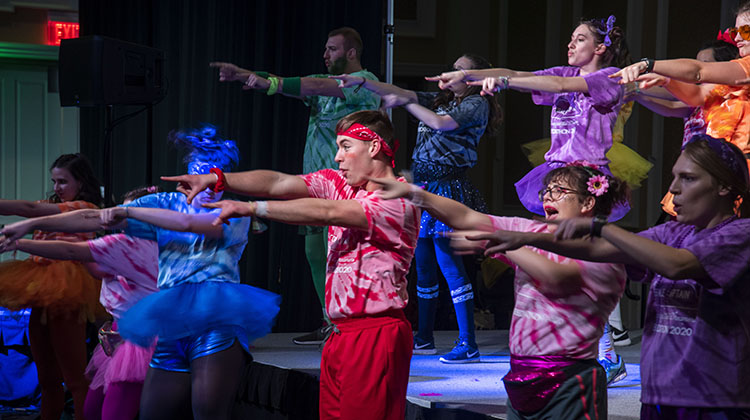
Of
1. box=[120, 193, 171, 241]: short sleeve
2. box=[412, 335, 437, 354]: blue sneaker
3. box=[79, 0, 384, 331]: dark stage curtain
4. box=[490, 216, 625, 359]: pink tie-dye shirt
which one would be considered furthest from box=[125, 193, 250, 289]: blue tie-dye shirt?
box=[79, 0, 384, 331]: dark stage curtain

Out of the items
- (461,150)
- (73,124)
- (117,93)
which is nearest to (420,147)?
(461,150)

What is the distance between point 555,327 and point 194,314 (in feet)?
3.68

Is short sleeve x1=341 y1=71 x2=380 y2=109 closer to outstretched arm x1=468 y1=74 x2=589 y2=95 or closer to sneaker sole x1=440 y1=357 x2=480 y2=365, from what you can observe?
outstretched arm x1=468 y1=74 x2=589 y2=95

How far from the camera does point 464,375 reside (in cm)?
367

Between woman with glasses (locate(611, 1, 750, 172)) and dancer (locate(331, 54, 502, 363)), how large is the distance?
1.12m

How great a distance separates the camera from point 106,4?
551 centimetres

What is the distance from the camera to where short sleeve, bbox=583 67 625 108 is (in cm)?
303

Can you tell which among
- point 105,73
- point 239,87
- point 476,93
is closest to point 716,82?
point 476,93

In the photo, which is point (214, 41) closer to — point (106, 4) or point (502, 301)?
point (106, 4)

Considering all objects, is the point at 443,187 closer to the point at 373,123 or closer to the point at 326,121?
the point at 326,121

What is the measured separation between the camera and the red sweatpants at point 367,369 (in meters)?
2.31

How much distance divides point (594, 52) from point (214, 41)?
305 centimetres

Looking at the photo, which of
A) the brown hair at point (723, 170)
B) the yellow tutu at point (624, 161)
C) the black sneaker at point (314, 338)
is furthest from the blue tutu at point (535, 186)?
the black sneaker at point (314, 338)

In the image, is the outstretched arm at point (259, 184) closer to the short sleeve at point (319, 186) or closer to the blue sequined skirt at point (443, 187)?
the short sleeve at point (319, 186)
